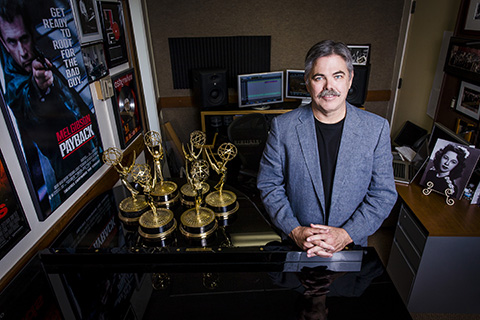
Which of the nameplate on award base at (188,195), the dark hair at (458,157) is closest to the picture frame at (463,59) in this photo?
the dark hair at (458,157)

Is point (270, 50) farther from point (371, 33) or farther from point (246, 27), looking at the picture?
point (371, 33)

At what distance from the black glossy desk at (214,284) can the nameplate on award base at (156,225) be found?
7.9 inches

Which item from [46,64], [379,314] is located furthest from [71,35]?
[379,314]

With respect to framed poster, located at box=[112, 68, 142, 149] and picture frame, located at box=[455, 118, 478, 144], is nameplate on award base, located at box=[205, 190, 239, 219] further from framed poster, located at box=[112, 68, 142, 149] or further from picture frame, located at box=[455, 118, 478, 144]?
picture frame, located at box=[455, 118, 478, 144]

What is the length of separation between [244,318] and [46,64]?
1.33m

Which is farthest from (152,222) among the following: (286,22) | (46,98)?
(286,22)

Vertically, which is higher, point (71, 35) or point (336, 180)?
point (71, 35)

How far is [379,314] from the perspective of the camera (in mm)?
928

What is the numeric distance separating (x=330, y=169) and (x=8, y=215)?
1261mm

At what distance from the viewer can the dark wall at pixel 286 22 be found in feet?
11.1

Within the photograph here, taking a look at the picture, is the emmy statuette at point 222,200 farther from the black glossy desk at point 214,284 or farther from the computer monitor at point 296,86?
the computer monitor at point 296,86

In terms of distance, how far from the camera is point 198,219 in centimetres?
142

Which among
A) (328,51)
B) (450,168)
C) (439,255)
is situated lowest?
(439,255)

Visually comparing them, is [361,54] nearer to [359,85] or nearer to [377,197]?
[359,85]
